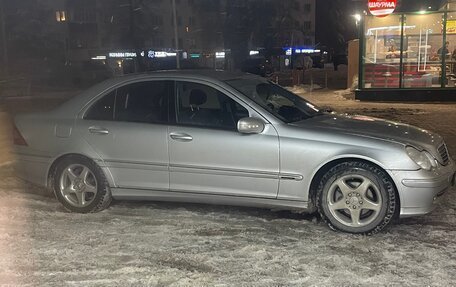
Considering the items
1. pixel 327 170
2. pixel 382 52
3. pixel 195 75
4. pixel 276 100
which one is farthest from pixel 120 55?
pixel 327 170

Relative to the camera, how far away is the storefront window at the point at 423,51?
16.2 meters

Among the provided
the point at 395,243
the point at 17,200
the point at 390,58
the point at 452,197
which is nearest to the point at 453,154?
the point at 452,197

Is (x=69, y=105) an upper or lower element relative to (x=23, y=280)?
upper

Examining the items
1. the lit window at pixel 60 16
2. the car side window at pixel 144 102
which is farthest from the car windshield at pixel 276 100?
the lit window at pixel 60 16

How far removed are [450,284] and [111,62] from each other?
50.2 metres

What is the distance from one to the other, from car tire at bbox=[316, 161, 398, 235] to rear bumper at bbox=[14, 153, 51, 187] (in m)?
3.07

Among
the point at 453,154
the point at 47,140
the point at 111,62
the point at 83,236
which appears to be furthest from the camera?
the point at 111,62

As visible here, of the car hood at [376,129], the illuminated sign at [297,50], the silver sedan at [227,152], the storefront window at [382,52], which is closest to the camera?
the silver sedan at [227,152]

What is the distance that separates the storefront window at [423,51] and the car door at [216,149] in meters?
12.7

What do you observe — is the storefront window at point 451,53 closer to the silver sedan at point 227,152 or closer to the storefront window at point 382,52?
the storefront window at point 382,52

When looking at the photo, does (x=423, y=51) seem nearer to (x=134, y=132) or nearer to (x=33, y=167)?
(x=134, y=132)

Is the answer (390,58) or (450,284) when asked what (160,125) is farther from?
(390,58)

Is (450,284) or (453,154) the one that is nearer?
(450,284)

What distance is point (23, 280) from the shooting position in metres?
3.99
